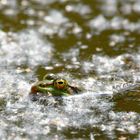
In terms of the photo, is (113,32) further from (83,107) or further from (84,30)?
(83,107)

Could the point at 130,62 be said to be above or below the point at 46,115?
above

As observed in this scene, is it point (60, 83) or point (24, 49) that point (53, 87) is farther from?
point (24, 49)

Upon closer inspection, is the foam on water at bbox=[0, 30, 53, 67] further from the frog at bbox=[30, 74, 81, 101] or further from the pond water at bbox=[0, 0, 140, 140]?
the frog at bbox=[30, 74, 81, 101]

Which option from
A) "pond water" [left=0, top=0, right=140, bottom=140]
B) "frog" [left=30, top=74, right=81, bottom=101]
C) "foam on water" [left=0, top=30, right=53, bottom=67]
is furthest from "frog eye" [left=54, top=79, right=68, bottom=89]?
"foam on water" [left=0, top=30, right=53, bottom=67]

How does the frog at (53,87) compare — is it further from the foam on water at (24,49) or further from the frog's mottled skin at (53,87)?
the foam on water at (24,49)

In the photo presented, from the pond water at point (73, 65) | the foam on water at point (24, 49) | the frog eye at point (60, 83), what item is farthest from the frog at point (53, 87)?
the foam on water at point (24, 49)

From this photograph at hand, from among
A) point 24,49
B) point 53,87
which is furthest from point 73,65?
point 53,87

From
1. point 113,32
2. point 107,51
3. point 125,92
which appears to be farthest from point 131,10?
point 125,92
